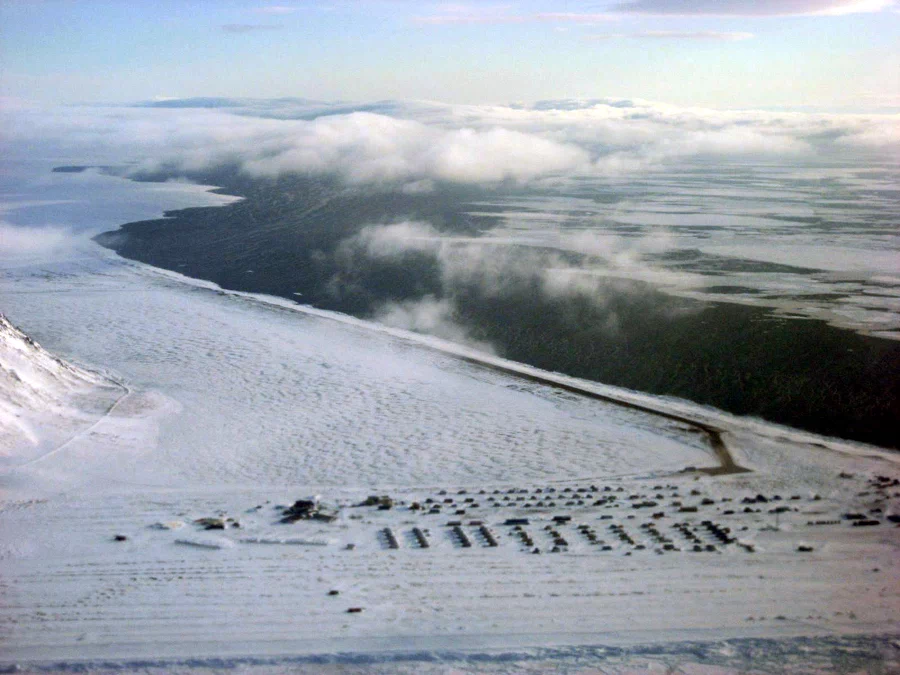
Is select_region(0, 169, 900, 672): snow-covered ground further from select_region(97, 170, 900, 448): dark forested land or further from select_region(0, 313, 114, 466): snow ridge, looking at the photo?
select_region(97, 170, 900, 448): dark forested land

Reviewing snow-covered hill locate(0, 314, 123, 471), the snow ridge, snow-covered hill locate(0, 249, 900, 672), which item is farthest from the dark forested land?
the snow ridge

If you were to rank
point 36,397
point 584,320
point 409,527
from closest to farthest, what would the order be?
point 409,527 → point 36,397 → point 584,320

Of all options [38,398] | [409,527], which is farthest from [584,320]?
[38,398]

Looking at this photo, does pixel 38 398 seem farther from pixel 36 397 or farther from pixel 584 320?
pixel 584 320

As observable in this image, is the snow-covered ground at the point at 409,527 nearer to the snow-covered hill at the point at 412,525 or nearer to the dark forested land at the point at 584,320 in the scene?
the snow-covered hill at the point at 412,525

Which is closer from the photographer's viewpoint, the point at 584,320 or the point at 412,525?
the point at 412,525

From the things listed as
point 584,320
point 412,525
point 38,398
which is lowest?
point 412,525

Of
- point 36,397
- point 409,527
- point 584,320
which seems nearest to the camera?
point 409,527
